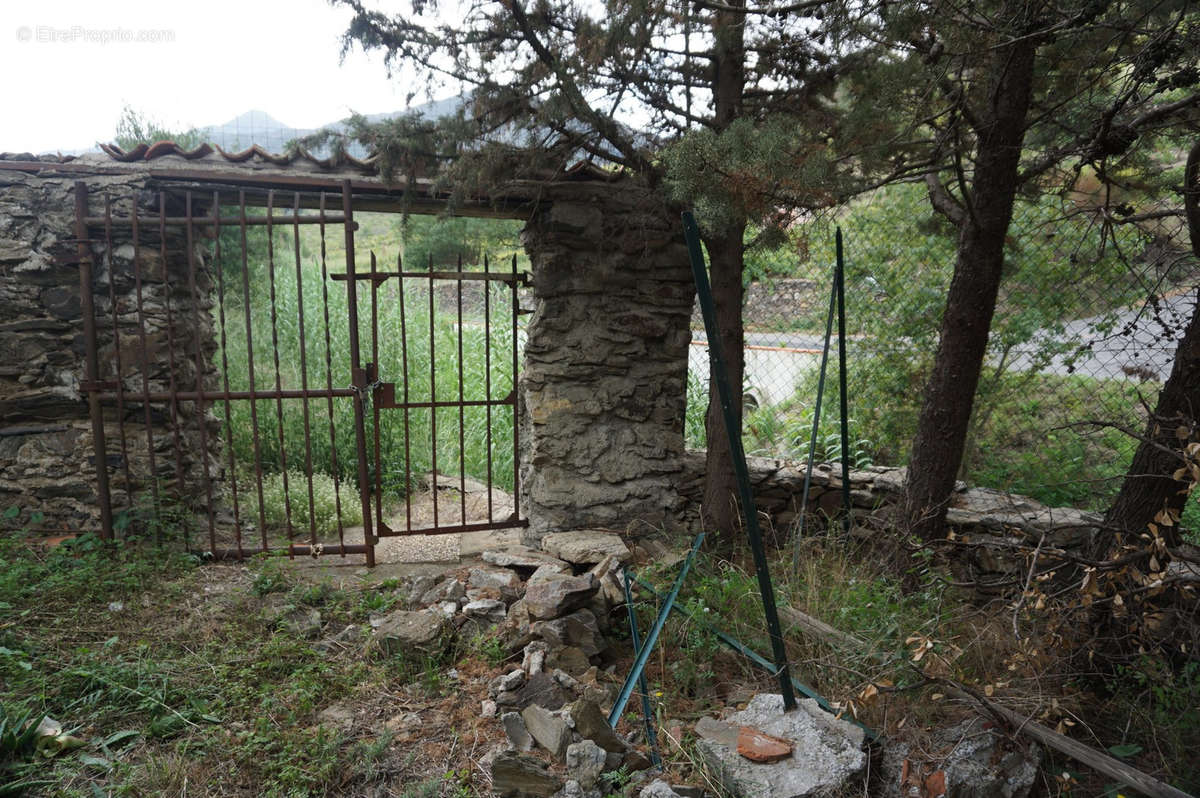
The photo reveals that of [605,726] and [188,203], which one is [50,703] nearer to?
[605,726]

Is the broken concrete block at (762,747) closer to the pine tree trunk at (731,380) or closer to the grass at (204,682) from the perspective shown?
the grass at (204,682)

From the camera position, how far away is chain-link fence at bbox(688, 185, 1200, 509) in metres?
4.22

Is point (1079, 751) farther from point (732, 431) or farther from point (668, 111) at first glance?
point (668, 111)

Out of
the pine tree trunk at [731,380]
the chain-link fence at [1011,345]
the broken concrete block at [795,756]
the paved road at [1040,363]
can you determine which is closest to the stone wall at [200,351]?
the pine tree trunk at [731,380]

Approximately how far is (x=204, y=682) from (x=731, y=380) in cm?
314

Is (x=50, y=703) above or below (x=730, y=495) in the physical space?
below

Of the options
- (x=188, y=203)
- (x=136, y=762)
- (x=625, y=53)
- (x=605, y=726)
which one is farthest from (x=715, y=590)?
(x=188, y=203)

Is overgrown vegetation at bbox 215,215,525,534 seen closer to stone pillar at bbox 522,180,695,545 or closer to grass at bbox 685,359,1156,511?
stone pillar at bbox 522,180,695,545

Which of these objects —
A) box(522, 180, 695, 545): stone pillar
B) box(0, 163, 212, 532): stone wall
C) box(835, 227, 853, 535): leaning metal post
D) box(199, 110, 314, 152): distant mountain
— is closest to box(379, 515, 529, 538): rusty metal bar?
box(522, 180, 695, 545): stone pillar

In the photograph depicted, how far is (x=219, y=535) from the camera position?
4.54 m

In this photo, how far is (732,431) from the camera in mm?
2234

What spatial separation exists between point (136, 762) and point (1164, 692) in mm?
3651

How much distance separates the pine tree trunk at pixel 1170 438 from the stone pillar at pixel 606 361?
97.0 inches

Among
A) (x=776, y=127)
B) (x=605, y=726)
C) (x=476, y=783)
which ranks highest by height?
(x=776, y=127)
